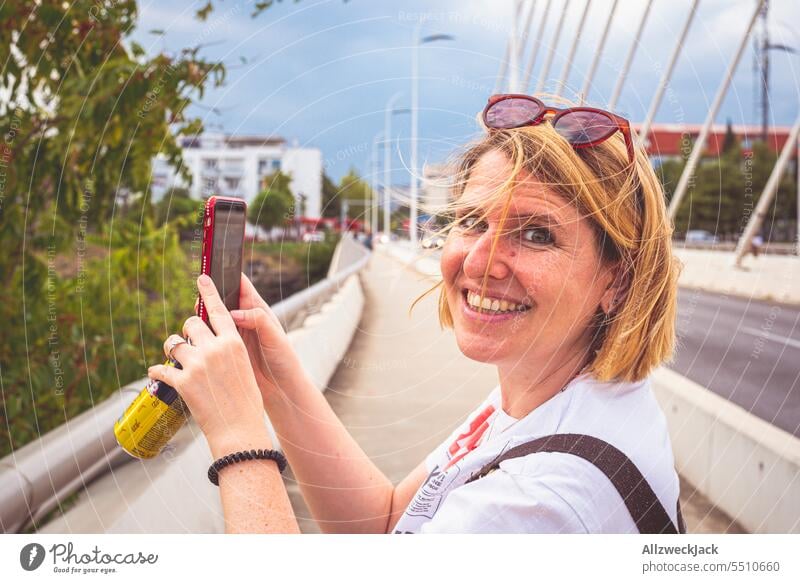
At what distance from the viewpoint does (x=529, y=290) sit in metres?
1.07

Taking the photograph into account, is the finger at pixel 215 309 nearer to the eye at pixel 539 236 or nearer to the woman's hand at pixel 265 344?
the woman's hand at pixel 265 344

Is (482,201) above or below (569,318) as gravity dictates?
above

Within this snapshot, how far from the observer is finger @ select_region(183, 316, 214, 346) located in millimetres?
940

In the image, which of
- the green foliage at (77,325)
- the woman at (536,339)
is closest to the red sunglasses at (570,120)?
the woman at (536,339)

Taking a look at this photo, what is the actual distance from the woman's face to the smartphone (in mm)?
279

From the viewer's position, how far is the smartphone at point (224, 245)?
0.99 meters

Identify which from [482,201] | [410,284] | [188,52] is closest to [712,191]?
[410,284]

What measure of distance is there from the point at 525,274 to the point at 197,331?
0.42 m

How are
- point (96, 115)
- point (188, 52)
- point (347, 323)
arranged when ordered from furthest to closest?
point (96, 115) → point (347, 323) → point (188, 52)

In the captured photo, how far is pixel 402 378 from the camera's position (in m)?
1.81

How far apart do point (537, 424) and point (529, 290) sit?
0.57 ft

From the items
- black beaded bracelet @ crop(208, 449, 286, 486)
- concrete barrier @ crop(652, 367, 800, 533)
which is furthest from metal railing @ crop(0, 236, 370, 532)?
concrete barrier @ crop(652, 367, 800, 533)

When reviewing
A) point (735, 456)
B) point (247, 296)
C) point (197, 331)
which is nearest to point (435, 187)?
point (247, 296)
